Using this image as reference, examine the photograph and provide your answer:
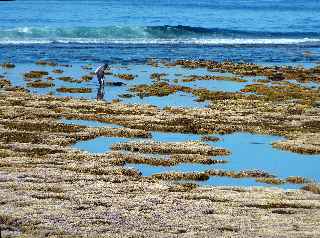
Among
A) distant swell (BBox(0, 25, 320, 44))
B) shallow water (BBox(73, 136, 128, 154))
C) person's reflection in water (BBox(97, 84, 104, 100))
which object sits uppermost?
shallow water (BBox(73, 136, 128, 154))

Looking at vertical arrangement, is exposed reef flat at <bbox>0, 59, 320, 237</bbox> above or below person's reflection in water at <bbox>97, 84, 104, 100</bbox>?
above

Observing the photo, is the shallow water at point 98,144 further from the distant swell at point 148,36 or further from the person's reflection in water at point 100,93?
the distant swell at point 148,36

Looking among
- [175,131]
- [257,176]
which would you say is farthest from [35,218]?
[175,131]

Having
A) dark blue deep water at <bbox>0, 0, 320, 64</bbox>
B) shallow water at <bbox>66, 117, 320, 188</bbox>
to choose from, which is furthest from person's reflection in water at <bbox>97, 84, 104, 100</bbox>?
dark blue deep water at <bbox>0, 0, 320, 64</bbox>

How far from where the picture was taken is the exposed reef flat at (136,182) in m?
23.9

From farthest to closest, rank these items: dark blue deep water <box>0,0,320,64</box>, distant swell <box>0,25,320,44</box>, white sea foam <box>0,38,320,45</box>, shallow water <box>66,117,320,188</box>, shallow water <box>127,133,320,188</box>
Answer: distant swell <box>0,25,320,44</box> < white sea foam <box>0,38,320,45</box> < dark blue deep water <box>0,0,320,64</box> < shallow water <box>127,133,320,188</box> < shallow water <box>66,117,320,188</box>

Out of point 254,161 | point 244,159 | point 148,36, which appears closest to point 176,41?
point 148,36

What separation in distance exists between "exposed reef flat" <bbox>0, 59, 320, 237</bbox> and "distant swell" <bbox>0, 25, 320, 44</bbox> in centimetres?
7271

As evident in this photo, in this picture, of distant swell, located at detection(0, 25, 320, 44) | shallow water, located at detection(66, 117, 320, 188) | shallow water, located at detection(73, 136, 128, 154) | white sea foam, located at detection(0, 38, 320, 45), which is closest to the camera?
shallow water, located at detection(66, 117, 320, 188)

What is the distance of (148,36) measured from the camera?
13538 cm

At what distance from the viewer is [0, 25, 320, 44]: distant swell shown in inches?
4843

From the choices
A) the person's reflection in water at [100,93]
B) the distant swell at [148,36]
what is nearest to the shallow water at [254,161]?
the person's reflection in water at [100,93]

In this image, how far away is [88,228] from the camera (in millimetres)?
23266

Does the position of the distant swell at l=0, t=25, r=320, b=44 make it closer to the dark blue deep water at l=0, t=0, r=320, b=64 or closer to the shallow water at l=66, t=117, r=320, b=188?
the dark blue deep water at l=0, t=0, r=320, b=64
